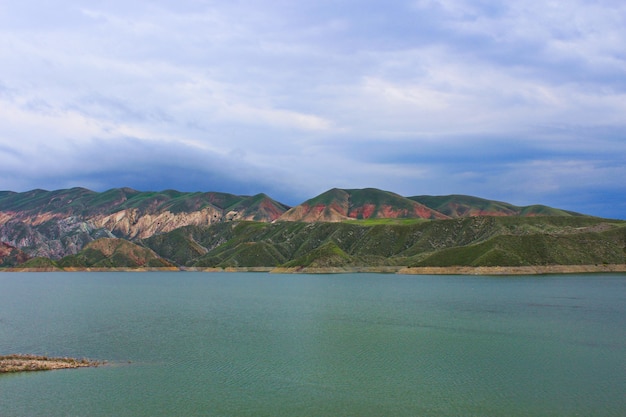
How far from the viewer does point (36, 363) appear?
123ft

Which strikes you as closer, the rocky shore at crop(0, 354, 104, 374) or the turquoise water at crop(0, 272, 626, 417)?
the turquoise water at crop(0, 272, 626, 417)

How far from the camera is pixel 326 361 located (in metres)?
40.5

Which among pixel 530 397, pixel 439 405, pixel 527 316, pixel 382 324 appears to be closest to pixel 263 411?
pixel 439 405

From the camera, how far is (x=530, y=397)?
3061cm

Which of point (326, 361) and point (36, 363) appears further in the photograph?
point (326, 361)

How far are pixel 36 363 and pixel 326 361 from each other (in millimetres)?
22018

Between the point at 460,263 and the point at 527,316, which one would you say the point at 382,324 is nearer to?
the point at 527,316

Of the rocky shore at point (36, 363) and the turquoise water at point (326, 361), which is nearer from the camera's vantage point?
the turquoise water at point (326, 361)

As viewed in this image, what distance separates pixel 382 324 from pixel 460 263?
12530 centimetres

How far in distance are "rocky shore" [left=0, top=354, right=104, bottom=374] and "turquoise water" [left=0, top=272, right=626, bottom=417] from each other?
57.4 inches

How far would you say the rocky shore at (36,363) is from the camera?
36.7 meters

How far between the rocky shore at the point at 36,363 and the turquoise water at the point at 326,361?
1457 mm

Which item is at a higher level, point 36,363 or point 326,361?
point 326,361

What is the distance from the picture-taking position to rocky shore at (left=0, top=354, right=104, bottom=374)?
3672 cm
